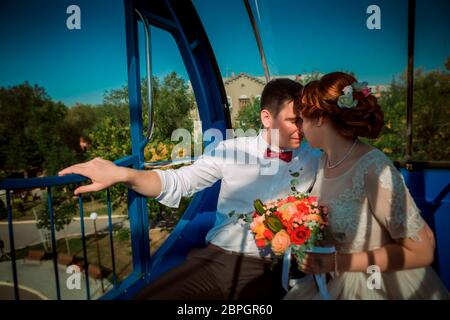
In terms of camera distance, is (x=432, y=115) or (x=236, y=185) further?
(x=432, y=115)

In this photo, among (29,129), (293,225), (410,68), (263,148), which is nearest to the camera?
(293,225)

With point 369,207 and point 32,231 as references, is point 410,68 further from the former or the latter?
point 32,231

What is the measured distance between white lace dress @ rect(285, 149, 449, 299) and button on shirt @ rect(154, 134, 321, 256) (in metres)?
0.42

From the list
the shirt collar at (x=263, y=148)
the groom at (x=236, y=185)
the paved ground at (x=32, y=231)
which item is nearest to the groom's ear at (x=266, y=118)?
the groom at (x=236, y=185)

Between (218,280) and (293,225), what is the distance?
706 millimetres

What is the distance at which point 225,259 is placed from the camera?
1784 millimetres

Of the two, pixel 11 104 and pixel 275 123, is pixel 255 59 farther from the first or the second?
pixel 11 104

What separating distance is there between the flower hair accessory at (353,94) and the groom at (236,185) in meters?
0.46

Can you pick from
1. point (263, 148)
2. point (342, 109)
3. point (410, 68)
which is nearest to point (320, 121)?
point (342, 109)

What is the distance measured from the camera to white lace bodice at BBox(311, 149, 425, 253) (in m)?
1.18

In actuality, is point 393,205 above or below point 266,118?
below

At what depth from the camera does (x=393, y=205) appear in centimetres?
118

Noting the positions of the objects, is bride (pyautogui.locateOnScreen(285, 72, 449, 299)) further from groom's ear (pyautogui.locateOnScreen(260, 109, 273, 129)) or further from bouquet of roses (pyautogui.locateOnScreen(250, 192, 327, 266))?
groom's ear (pyautogui.locateOnScreen(260, 109, 273, 129))
